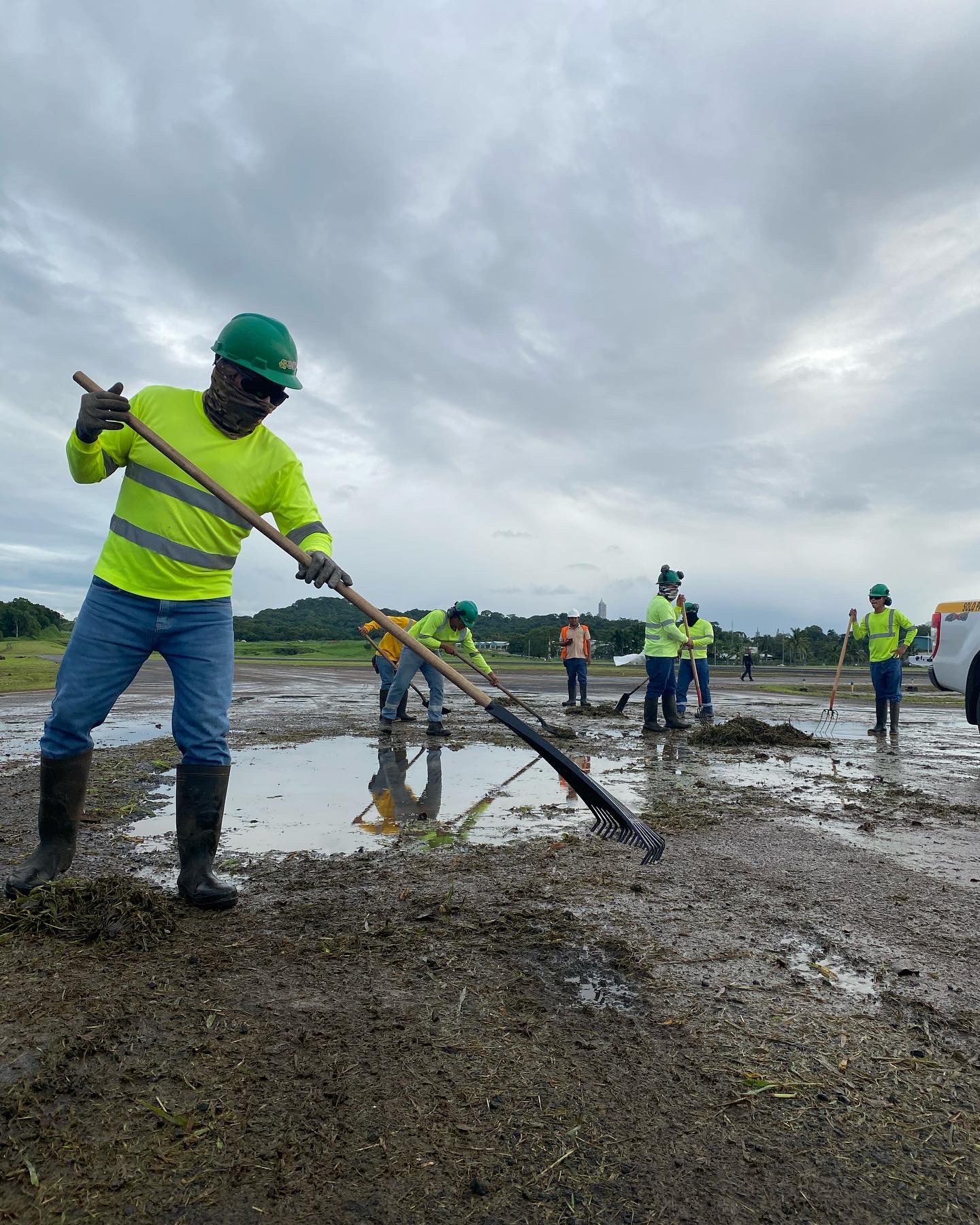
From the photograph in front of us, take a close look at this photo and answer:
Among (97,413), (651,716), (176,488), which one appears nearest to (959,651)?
(651,716)

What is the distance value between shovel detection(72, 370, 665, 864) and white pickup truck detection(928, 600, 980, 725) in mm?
5275

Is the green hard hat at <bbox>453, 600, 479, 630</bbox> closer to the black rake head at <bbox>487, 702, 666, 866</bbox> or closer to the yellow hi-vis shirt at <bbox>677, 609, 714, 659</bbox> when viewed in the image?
the yellow hi-vis shirt at <bbox>677, 609, 714, 659</bbox>

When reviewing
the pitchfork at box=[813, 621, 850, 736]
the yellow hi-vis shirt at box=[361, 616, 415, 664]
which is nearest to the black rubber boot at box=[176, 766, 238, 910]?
the yellow hi-vis shirt at box=[361, 616, 415, 664]

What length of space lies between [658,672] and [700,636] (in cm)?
293

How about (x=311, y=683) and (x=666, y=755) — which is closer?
(x=666, y=755)

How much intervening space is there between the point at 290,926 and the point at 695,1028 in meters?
1.46

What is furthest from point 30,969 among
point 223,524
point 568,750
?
point 568,750

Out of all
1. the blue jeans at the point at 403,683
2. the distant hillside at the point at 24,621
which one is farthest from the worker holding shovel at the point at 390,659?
the distant hillside at the point at 24,621

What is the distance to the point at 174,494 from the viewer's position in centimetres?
323

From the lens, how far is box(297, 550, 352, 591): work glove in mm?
3428

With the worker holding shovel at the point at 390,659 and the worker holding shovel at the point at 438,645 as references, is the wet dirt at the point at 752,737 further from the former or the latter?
the worker holding shovel at the point at 390,659

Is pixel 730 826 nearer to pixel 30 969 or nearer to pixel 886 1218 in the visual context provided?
pixel 886 1218

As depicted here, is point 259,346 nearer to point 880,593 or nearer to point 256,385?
point 256,385

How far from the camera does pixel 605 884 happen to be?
347cm
